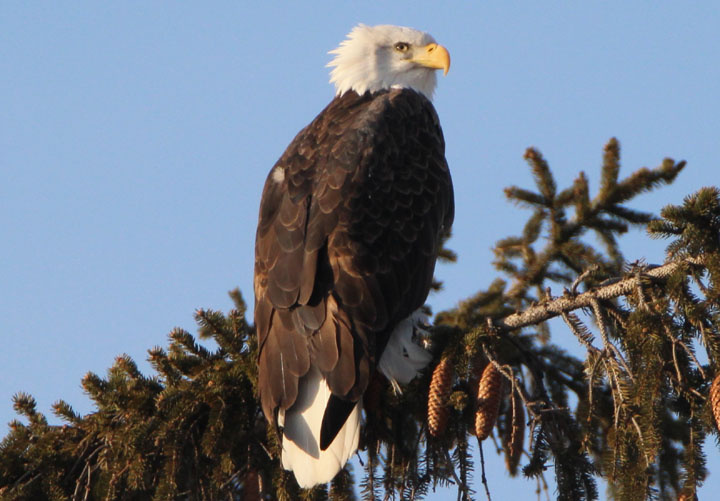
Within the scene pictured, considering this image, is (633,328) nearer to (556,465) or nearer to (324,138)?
(556,465)

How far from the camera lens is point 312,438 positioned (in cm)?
398

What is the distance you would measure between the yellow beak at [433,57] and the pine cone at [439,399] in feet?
9.24

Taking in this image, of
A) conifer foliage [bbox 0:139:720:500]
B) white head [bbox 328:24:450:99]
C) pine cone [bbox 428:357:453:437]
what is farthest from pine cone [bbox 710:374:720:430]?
white head [bbox 328:24:450:99]

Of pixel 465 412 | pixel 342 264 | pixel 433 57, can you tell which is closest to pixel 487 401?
pixel 465 412

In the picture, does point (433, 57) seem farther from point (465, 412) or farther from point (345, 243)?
point (465, 412)

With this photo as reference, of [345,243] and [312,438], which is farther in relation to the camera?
[345,243]

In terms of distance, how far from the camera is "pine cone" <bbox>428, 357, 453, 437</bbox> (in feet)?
12.3

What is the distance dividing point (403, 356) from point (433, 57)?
8.48 ft

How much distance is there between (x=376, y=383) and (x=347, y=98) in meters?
2.27

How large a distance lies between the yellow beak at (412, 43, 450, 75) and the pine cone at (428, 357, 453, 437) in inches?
111

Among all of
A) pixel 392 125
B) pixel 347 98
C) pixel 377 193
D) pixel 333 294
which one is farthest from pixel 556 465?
pixel 347 98

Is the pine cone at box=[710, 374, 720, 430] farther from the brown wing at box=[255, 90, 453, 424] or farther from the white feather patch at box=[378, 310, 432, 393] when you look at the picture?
the brown wing at box=[255, 90, 453, 424]

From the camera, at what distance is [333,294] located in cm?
432

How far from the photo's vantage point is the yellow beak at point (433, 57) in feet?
20.1
